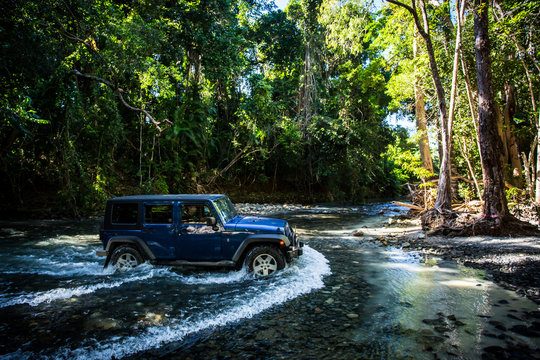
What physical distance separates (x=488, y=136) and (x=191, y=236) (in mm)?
10334

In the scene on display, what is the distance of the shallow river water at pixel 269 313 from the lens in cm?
360

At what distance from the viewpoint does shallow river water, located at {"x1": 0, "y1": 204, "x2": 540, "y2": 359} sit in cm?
360

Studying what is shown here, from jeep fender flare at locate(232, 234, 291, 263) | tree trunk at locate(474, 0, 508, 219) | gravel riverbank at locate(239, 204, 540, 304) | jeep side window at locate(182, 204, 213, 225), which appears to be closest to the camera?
gravel riverbank at locate(239, 204, 540, 304)

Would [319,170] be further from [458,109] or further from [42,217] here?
Answer: [42,217]

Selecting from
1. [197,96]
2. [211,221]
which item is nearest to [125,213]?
[211,221]

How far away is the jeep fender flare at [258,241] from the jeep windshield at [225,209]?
27.8 inches

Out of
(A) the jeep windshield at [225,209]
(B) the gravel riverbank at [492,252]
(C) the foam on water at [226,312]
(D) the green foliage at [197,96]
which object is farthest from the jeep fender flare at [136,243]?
(B) the gravel riverbank at [492,252]

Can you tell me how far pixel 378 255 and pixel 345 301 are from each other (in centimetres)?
380

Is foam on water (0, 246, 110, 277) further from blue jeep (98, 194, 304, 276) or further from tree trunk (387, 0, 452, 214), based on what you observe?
tree trunk (387, 0, 452, 214)

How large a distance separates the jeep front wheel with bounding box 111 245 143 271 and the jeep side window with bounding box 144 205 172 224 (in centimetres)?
74

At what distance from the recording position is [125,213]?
6.65m

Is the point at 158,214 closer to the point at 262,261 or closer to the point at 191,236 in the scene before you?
the point at 191,236

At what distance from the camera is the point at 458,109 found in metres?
14.3

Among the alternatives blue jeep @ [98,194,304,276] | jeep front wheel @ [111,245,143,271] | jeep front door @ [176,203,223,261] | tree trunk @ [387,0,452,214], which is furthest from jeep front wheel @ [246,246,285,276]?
tree trunk @ [387,0,452,214]
